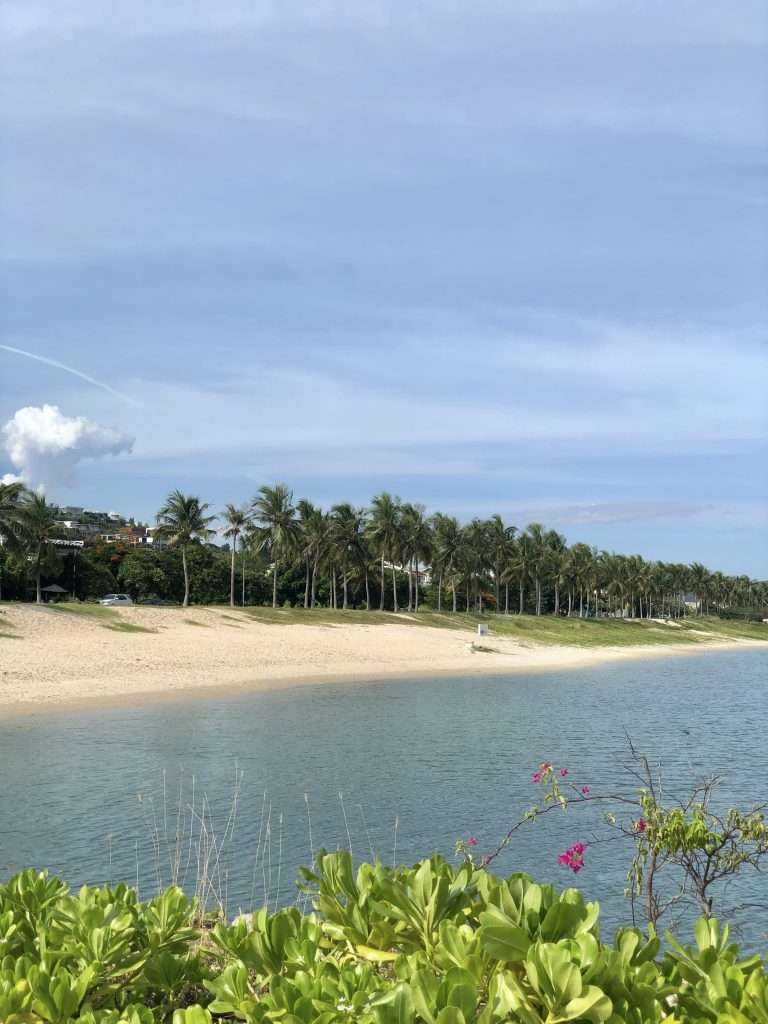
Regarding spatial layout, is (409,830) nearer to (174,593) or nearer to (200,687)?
(200,687)

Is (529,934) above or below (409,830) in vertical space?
above

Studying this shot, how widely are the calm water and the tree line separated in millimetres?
43550

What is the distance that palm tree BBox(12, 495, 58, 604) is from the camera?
71375 millimetres

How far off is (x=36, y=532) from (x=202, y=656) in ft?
93.8

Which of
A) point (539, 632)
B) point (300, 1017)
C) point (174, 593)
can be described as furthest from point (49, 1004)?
point (174, 593)

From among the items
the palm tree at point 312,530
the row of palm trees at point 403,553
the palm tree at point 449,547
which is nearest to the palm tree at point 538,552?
the row of palm trees at point 403,553

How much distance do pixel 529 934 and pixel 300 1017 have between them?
1247 millimetres

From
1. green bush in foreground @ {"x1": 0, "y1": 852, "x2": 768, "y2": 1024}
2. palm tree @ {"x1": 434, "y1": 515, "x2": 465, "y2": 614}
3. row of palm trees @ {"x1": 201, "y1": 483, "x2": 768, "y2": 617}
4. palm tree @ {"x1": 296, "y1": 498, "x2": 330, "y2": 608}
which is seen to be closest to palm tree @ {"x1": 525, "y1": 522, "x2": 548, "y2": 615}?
row of palm trees @ {"x1": 201, "y1": 483, "x2": 768, "y2": 617}

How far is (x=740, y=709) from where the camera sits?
131 feet

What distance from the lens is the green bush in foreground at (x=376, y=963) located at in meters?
3.98

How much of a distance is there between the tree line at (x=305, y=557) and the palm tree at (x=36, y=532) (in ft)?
0.33

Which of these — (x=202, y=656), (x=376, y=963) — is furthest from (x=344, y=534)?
(x=376, y=963)

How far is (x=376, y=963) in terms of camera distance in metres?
5.70

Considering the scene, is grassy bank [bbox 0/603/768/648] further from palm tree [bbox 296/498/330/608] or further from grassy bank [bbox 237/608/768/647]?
palm tree [bbox 296/498/330/608]
